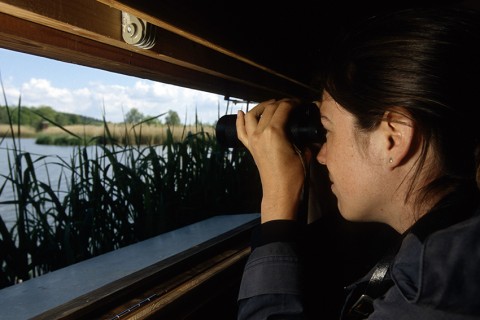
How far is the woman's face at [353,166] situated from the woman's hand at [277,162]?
69mm

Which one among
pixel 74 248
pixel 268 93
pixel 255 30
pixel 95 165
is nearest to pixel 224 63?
pixel 255 30

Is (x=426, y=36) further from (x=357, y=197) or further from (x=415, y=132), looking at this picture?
(x=357, y=197)

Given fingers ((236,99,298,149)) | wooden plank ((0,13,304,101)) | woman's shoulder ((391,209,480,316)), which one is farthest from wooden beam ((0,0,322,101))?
woman's shoulder ((391,209,480,316))

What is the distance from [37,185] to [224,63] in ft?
2.23

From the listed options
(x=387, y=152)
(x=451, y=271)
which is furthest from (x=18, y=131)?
(x=451, y=271)

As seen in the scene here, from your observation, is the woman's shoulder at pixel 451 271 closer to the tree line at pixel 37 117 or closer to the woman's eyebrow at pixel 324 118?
the woman's eyebrow at pixel 324 118

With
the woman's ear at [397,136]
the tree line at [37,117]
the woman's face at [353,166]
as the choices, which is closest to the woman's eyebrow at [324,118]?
the woman's face at [353,166]

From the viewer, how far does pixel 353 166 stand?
0.69 meters

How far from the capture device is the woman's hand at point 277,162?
28.0 inches

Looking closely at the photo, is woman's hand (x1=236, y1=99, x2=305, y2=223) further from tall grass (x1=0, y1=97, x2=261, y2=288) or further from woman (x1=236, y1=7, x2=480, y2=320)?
tall grass (x1=0, y1=97, x2=261, y2=288)

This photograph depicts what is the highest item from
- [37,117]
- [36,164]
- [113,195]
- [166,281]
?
[37,117]

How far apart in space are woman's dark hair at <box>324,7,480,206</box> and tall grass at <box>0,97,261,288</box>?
91 centimetres

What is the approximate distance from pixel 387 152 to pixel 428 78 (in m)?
0.13

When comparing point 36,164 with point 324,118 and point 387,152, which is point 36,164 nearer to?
point 324,118
